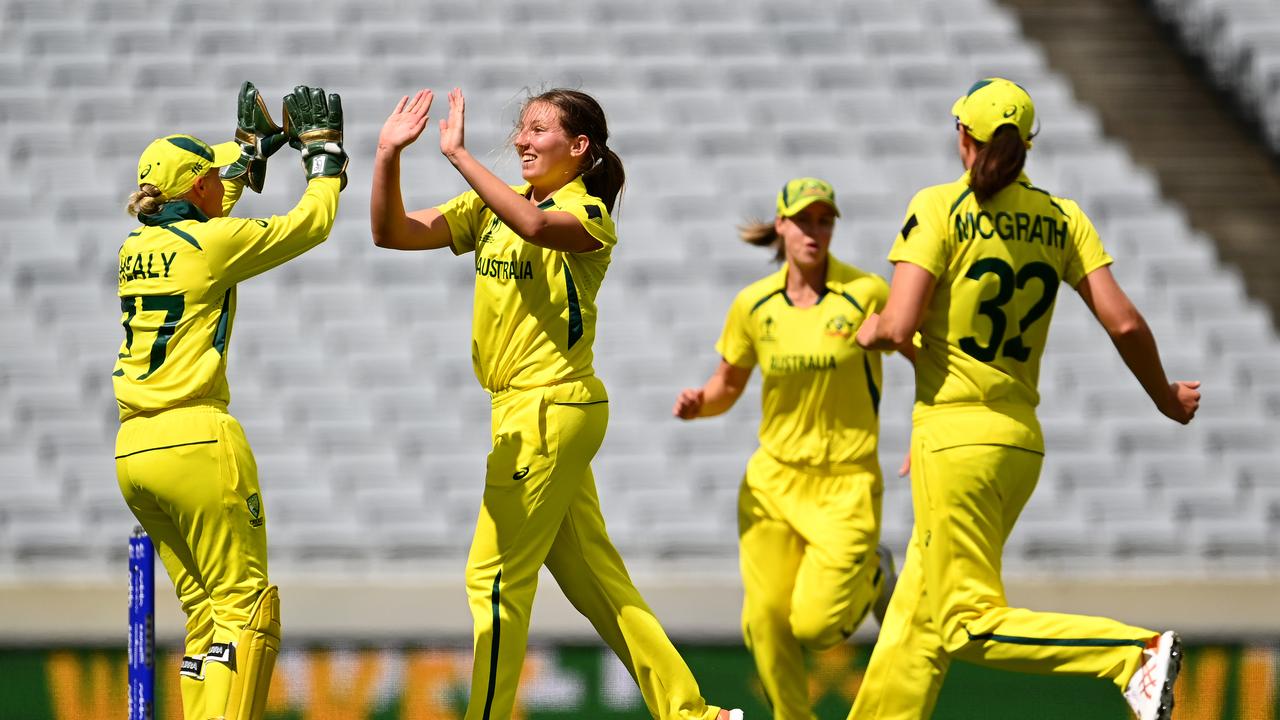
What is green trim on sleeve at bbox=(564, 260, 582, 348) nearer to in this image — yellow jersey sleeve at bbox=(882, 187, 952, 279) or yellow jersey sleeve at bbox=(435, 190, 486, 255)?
yellow jersey sleeve at bbox=(435, 190, 486, 255)

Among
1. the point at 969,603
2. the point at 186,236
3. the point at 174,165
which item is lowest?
the point at 969,603

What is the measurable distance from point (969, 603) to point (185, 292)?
2388 mm

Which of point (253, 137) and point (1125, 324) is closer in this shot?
point (1125, 324)

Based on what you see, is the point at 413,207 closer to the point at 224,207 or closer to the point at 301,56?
the point at 301,56

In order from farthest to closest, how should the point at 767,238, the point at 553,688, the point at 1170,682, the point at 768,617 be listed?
the point at 553,688 → the point at 767,238 → the point at 768,617 → the point at 1170,682

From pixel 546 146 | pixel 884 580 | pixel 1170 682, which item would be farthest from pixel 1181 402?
pixel 546 146

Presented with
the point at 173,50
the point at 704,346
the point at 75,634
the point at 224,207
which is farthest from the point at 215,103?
the point at 224,207

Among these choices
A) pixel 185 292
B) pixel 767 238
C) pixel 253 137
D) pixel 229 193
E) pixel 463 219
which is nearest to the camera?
pixel 185 292

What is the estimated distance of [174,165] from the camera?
430 centimetres

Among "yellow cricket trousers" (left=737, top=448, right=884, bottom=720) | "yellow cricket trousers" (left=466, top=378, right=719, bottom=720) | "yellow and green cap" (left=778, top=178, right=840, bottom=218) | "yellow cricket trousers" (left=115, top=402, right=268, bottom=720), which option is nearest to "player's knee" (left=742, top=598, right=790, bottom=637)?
"yellow cricket trousers" (left=737, top=448, right=884, bottom=720)

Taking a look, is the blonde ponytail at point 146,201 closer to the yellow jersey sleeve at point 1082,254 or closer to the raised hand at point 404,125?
the raised hand at point 404,125

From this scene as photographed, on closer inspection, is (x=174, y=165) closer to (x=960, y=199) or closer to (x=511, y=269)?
(x=511, y=269)

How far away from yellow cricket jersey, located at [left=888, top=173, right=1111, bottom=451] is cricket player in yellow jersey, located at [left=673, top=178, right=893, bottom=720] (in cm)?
101

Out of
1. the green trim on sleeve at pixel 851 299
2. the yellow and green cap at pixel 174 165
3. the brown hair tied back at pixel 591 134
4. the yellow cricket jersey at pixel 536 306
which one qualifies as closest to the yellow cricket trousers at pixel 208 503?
the yellow and green cap at pixel 174 165
